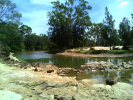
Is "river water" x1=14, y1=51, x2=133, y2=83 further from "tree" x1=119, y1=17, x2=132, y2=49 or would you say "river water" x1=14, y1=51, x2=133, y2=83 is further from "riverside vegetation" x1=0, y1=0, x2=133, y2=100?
"tree" x1=119, y1=17, x2=132, y2=49

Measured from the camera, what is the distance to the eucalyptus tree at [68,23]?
40219mm

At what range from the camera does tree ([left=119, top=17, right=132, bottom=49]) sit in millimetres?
27906

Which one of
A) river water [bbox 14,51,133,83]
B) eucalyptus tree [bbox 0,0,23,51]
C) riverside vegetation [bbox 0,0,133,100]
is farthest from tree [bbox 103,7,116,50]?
eucalyptus tree [bbox 0,0,23,51]

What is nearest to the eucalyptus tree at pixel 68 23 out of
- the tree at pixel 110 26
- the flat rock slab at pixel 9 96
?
the tree at pixel 110 26

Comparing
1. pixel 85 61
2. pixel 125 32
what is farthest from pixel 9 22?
pixel 125 32

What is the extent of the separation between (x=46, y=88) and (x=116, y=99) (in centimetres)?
297

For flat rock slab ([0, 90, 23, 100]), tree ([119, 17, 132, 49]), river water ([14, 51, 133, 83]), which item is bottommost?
river water ([14, 51, 133, 83])

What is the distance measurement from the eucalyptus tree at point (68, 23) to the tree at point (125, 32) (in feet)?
44.8

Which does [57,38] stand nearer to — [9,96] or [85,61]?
[85,61]

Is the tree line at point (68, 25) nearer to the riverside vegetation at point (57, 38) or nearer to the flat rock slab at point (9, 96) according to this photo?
the riverside vegetation at point (57, 38)

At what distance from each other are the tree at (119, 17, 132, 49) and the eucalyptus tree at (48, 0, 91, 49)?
13.7 metres

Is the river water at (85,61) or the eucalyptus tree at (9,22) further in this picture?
the eucalyptus tree at (9,22)

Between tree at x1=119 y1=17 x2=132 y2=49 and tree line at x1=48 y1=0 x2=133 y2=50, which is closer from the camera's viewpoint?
tree at x1=119 y1=17 x2=132 y2=49

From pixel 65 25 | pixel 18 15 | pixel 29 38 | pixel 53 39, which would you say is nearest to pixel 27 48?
pixel 29 38
